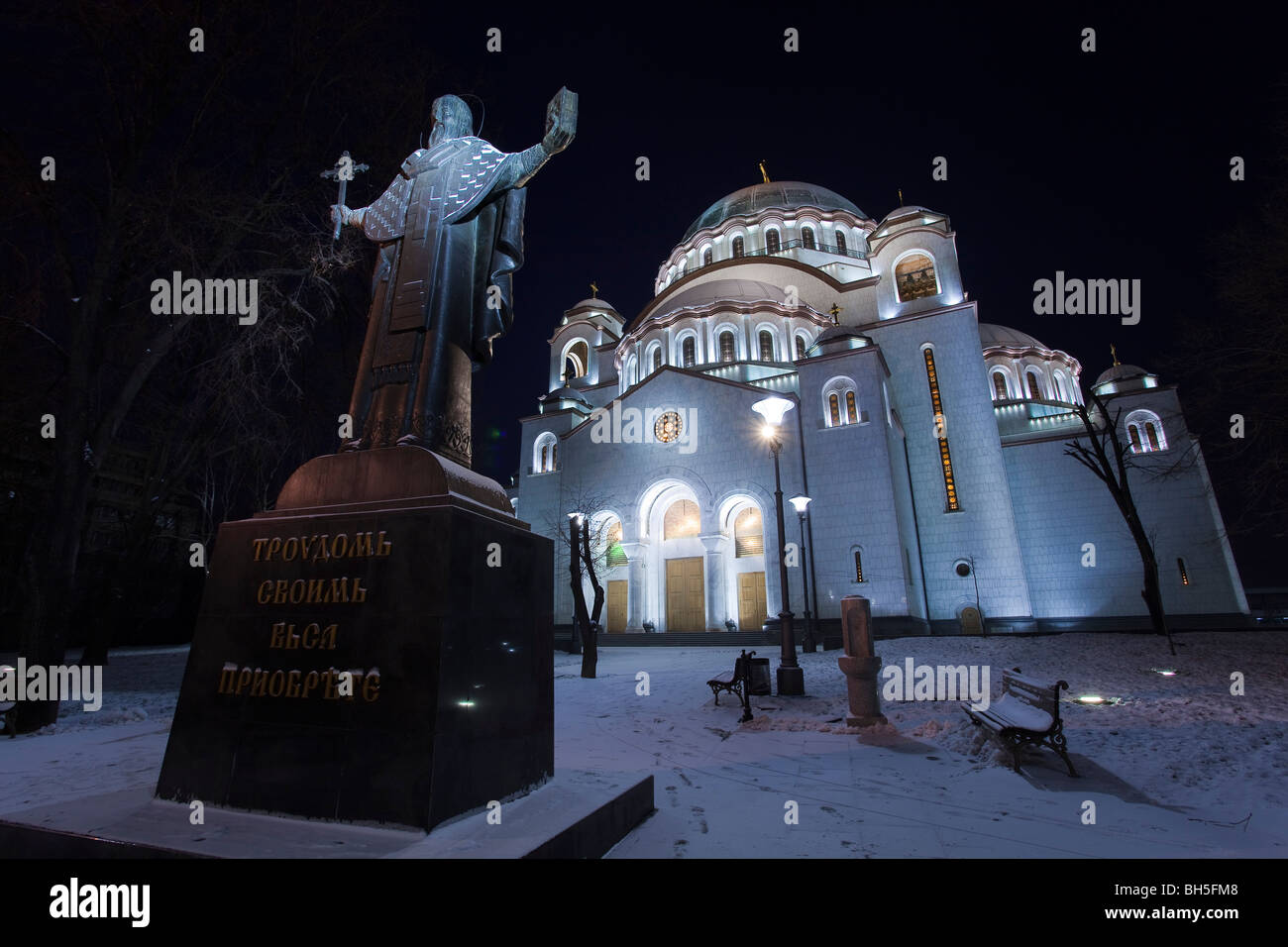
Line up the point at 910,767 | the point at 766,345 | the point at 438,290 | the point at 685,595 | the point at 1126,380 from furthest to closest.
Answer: the point at 766,345 < the point at 1126,380 < the point at 685,595 < the point at 910,767 < the point at 438,290

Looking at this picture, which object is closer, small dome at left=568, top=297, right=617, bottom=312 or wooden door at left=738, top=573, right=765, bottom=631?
wooden door at left=738, top=573, right=765, bottom=631

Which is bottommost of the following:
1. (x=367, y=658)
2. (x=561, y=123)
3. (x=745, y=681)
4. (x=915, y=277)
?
(x=745, y=681)

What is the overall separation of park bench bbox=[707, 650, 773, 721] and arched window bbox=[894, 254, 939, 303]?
73.7 ft

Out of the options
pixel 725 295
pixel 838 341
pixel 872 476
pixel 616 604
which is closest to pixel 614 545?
pixel 616 604

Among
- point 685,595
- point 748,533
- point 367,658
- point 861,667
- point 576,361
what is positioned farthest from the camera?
point 576,361

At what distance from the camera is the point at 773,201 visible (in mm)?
35906

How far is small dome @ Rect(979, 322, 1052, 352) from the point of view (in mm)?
30547

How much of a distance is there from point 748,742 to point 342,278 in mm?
8371

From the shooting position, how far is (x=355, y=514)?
316cm

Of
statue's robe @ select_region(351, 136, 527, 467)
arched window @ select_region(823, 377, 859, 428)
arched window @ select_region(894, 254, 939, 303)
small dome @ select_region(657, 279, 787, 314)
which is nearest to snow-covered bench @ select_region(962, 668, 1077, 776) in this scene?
statue's robe @ select_region(351, 136, 527, 467)

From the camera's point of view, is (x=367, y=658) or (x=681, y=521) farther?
(x=681, y=521)

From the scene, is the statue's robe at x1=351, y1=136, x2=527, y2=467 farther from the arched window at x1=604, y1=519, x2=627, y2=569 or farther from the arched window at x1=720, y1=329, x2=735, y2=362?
the arched window at x1=720, y1=329, x2=735, y2=362

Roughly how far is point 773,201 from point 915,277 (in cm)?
1347

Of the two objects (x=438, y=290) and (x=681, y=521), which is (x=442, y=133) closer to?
(x=438, y=290)
